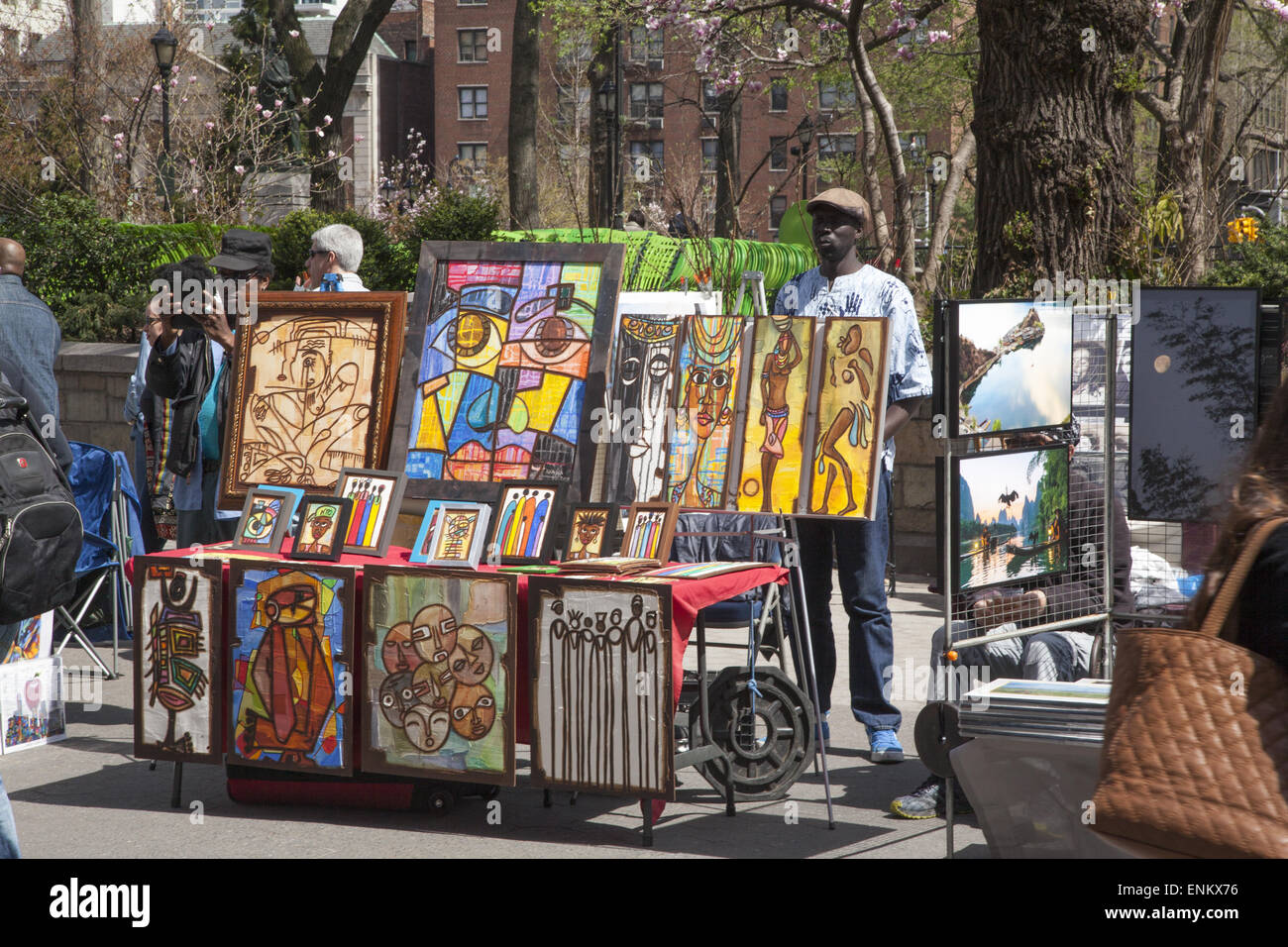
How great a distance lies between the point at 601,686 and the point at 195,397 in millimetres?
3051

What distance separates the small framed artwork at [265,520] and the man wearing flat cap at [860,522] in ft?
6.93

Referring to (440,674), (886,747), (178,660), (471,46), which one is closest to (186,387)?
(178,660)

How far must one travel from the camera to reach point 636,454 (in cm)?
554

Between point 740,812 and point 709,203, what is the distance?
16.3 metres

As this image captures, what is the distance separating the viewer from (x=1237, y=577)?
2160 mm

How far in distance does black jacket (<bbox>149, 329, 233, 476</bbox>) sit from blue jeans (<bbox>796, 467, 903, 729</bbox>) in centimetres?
288

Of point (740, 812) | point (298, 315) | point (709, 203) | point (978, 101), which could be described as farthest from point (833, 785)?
point (709, 203)

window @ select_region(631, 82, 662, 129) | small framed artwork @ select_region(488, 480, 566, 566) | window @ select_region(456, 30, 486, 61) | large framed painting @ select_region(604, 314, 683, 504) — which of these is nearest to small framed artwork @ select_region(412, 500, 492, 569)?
small framed artwork @ select_region(488, 480, 566, 566)

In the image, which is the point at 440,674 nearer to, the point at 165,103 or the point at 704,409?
the point at 704,409

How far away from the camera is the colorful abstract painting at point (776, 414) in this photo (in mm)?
5320

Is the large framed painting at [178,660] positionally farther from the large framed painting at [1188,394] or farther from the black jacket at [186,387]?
the large framed painting at [1188,394]

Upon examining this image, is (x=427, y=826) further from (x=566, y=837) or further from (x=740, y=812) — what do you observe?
(x=740, y=812)

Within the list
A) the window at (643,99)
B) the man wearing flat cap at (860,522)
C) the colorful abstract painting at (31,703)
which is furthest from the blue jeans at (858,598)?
the window at (643,99)

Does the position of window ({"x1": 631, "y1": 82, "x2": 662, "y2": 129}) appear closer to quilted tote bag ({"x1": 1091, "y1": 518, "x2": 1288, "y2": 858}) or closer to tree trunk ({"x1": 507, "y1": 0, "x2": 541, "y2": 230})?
tree trunk ({"x1": 507, "y1": 0, "x2": 541, "y2": 230})
